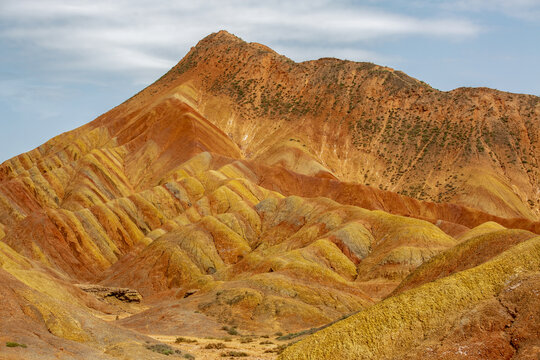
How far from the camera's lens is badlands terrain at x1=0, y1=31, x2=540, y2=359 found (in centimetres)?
2008

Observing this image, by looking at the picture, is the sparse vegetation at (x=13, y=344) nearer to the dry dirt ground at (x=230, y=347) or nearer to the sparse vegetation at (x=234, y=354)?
the dry dirt ground at (x=230, y=347)

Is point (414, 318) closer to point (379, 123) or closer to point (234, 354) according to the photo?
point (234, 354)

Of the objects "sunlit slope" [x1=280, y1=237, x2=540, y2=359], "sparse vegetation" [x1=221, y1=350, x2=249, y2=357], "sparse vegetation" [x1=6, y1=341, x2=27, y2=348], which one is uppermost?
"sparse vegetation" [x1=6, y1=341, x2=27, y2=348]

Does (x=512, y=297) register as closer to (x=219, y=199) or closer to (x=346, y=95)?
(x=219, y=199)

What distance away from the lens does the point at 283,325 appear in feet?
166

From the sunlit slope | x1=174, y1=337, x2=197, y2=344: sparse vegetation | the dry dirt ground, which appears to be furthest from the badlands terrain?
x1=174, y1=337, x2=197, y2=344: sparse vegetation

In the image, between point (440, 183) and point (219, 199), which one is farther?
point (440, 183)

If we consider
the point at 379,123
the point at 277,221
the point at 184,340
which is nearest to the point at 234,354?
the point at 184,340

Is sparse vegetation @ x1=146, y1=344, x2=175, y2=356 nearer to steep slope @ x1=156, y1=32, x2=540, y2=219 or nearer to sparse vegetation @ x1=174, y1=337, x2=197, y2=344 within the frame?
sparse vegetation @ x1=174, y1=337, x2=197, y2=344

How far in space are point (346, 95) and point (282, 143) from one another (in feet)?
82.3

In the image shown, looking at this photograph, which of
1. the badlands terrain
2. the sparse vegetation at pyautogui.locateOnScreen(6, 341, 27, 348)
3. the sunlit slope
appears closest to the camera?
the sunlit slope

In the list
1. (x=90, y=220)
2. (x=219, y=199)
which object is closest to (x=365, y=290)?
(x=219, y=199)

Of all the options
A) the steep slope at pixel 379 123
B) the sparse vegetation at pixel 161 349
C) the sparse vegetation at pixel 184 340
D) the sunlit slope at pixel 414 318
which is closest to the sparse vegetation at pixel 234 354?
the sparse vegetation at pixel 161 349

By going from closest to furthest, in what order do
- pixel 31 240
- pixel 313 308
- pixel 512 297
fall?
pixel 512 297 < pixel 313 308 < pixel 31 240
